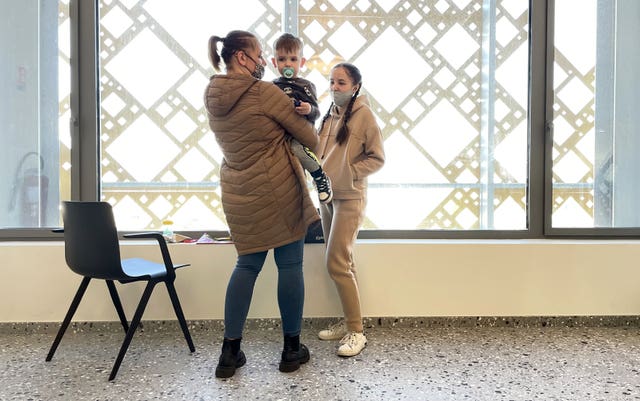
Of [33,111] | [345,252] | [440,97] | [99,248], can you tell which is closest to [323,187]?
[345,252]

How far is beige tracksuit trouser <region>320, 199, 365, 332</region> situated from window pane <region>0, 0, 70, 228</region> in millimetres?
1647

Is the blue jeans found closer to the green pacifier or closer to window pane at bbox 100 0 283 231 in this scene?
the green pacifier

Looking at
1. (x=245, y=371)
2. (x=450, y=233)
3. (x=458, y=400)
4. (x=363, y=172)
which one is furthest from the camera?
(x=450, y=233)

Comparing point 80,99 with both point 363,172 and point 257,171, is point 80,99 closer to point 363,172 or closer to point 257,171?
point 257,171

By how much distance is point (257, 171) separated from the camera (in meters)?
1.73

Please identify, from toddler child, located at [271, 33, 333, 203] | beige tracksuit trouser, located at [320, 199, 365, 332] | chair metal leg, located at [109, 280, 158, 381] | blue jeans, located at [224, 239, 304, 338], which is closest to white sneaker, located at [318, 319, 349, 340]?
beige tracksuit trouser, located at [320, 199, 365, 332]

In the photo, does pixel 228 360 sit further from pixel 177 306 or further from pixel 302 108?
pixel 302 108

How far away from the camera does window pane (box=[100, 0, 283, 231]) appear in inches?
105

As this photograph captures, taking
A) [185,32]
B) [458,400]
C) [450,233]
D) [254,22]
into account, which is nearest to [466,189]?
[450,233]

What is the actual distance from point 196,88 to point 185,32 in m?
0.34

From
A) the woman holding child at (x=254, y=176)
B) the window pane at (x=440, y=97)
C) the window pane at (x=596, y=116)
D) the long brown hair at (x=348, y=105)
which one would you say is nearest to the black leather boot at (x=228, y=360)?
the woman holding child at (x=254, y=176)

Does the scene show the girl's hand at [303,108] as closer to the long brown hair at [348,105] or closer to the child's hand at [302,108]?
the child's hand at [302,108]

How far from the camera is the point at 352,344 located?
2076 mm

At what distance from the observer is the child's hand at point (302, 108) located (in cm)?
175
